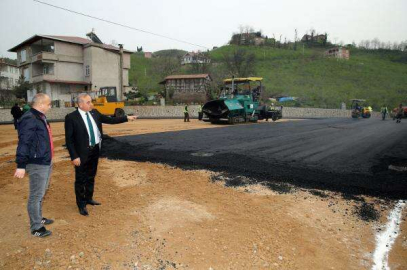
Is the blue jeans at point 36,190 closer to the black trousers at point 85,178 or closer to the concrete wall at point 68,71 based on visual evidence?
the black trousers at point 85,178

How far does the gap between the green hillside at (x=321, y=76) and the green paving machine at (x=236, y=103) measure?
2674 cm

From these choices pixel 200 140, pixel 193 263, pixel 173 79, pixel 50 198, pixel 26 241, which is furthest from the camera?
pixel 173 79

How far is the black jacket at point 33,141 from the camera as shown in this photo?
10.8ft

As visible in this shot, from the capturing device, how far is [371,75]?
210ft

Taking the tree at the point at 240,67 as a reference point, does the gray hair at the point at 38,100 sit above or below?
below

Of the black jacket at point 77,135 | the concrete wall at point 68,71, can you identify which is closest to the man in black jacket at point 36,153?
the black jacket at point 77,135

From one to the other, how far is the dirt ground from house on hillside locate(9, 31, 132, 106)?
33.6 metres

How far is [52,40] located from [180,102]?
20058mm

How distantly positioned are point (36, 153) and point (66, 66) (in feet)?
134

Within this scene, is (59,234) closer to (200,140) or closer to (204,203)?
(204,203)

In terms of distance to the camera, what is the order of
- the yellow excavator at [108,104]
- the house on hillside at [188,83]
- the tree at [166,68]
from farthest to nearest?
the tree at [166,68] → the house on hillside at [188,83] → the yellow excavator at [108,104]

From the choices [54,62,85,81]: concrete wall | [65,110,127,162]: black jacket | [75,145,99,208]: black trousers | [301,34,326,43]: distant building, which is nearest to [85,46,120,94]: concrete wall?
[54,62,85,81]: concrete wall

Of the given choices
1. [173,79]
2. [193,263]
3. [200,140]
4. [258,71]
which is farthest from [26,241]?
[258,71]

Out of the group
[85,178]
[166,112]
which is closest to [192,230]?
[85,178]
